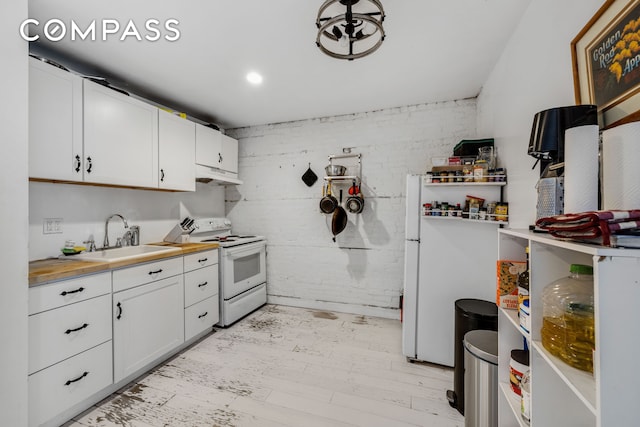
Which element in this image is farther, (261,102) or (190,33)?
(261,102)

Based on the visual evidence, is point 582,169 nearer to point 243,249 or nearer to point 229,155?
point 243,249

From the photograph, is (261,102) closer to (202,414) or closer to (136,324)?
(136,324)

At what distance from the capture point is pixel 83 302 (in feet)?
5.64

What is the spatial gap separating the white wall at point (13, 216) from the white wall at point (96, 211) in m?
0.75

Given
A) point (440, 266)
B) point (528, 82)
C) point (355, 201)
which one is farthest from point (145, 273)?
point (528, 82)

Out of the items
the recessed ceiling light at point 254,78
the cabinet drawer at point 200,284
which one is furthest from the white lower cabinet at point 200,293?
the recessed ceiling light at point 254,78

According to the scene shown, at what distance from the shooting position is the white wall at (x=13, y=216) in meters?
1.33

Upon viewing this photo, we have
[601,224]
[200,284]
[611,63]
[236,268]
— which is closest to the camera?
[601,224]

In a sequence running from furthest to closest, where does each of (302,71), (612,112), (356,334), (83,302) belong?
(356,334)
(302,71)
(83,302)
(612,112)

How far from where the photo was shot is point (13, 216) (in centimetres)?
137

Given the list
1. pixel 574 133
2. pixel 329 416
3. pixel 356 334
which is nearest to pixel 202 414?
pixel 329 416

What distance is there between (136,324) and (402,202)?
2868mm

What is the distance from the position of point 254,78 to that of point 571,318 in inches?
106

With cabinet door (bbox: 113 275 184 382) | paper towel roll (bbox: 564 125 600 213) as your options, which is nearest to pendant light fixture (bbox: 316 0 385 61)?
paper towel roll (bbox: 564 125 600 213)
